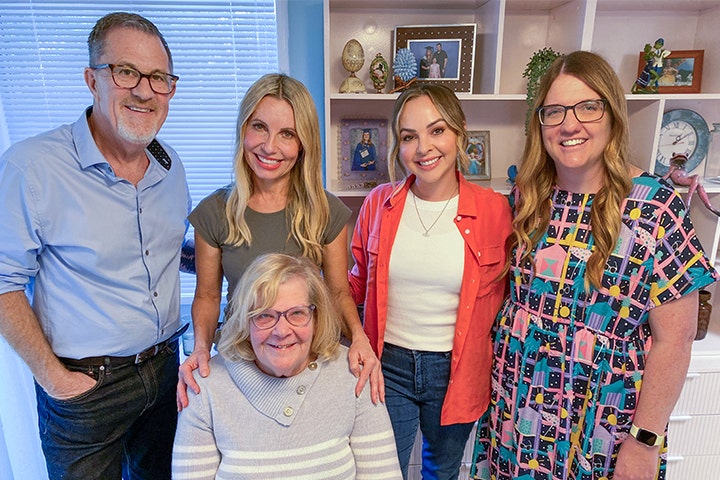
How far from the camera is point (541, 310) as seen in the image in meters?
1.34

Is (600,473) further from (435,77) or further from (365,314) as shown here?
(435,77)

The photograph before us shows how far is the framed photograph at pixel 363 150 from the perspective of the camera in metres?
2.11

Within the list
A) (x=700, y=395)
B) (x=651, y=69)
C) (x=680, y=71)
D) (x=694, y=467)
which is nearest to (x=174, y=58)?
(x=651, y=69)

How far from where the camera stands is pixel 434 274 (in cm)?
141

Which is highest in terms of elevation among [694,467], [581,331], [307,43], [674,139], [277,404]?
[307,43]

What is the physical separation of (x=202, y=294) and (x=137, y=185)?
36cm

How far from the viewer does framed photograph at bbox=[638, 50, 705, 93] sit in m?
2.00

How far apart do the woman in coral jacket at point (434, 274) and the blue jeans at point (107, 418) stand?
0.65m

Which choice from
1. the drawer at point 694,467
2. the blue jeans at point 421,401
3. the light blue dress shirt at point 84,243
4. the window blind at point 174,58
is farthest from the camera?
the drawer at point 694,467

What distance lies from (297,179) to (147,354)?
2.16 feet

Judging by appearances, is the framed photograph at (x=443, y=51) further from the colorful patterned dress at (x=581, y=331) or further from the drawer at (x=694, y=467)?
the drawer at (x=694, y=467)

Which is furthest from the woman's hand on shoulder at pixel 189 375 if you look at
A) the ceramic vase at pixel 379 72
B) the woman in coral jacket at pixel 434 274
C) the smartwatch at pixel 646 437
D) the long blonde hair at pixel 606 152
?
the ceramic vase at pixel 379 72

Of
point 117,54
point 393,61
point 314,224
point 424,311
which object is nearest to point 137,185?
point 117,54

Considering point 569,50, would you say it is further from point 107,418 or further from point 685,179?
point 107,418
